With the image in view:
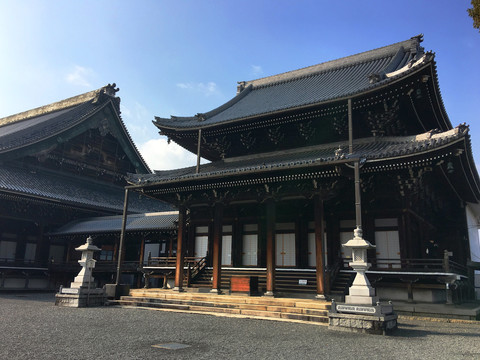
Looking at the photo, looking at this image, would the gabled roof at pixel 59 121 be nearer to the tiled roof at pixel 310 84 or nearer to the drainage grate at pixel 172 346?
the tiled roof at pixel 310 84

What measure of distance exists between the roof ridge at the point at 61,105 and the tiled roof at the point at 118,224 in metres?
12.5

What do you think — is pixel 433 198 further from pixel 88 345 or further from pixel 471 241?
pixel 88 345

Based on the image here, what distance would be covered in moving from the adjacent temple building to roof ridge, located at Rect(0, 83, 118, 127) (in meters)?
5.56

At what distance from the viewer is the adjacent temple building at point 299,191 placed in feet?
49.1

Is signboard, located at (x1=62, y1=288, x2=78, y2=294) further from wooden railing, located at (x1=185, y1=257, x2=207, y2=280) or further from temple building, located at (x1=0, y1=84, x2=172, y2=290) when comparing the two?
temple building, located at (x1=0, y1=84, x2=172, y2=290)

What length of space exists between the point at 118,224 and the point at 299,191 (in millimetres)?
14922

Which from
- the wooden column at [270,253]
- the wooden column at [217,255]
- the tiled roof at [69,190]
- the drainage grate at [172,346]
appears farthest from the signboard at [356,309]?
the tiled roof at [69,190]

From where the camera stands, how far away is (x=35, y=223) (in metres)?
26.1

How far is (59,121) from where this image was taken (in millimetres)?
31250

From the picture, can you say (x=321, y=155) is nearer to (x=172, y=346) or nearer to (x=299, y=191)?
(x=299, y=191)

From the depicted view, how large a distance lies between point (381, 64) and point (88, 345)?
68.7 feet

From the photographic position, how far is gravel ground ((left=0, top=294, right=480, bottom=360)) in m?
7.20

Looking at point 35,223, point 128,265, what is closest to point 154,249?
point 128,265

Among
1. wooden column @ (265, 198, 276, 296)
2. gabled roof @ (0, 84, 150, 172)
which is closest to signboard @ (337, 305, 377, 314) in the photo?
wooden column @ (265, 198, 276, 296)
